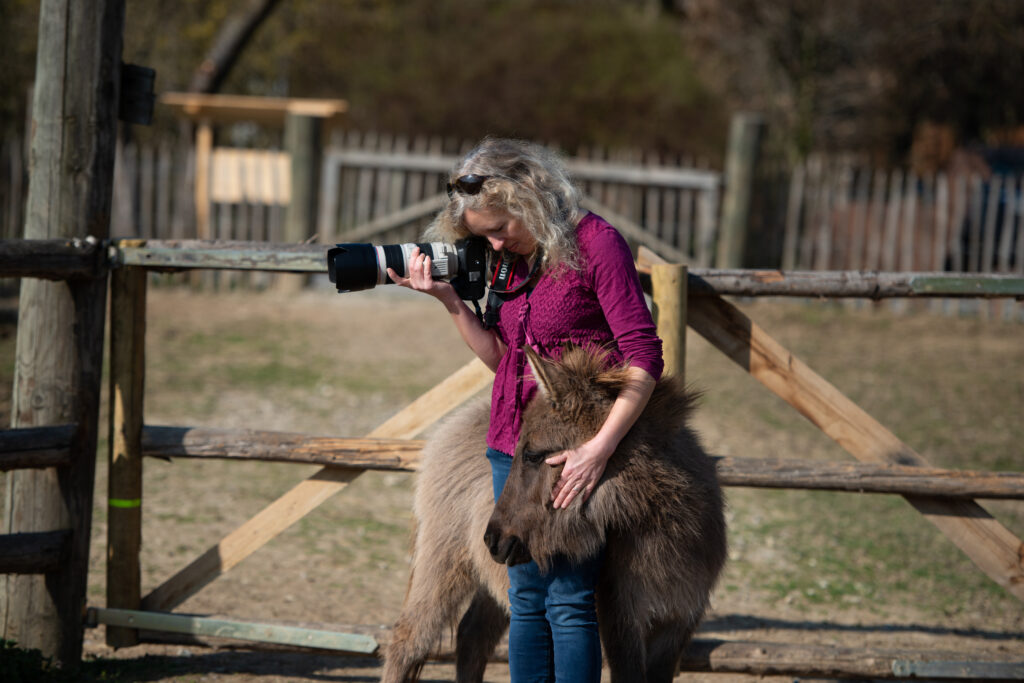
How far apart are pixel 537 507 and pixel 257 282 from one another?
982 centimetres

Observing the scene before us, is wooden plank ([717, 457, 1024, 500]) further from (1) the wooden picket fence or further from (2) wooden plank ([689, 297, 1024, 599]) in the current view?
(1) the wooden picket fence

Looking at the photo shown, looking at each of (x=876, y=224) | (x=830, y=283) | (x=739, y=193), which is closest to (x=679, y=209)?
(x=739, y=193)

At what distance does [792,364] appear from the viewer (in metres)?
3.51

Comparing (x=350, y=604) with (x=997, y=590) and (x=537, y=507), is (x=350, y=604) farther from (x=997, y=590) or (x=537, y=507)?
(x=997, y=590)

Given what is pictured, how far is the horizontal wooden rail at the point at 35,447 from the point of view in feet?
10.6

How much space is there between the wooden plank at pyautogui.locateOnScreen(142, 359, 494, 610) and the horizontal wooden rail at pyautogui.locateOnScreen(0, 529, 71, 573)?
442 millimetres

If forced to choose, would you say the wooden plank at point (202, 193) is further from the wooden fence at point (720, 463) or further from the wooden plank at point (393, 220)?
the wooden fence at point (720, 463)

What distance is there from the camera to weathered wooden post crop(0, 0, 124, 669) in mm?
3371

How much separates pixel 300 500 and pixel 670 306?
1666 millimetres

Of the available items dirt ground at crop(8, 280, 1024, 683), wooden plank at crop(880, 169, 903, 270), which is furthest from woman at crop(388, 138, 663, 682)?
wooden plank at crop(880, 169, 903, 270)

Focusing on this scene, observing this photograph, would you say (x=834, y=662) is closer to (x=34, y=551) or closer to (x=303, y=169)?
(x=34, y=551)

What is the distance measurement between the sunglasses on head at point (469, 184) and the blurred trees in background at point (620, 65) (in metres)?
14.2

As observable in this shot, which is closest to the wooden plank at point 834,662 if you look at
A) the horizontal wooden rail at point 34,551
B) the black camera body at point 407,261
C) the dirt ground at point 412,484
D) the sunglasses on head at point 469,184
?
the dirt ground at point 412,484

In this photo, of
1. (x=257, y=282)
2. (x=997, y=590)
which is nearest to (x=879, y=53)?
(x=257, y=282)
